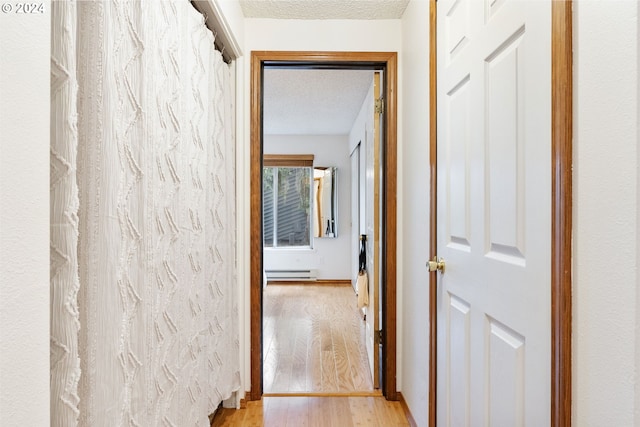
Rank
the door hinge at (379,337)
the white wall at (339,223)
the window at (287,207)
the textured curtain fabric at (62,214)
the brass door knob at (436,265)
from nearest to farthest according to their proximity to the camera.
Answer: the textured curtain fabric at (62,214) < the brass door knob at (436,265) < the door hinge at (379,337) < the white wall at (339,223) < the window at (287,207)

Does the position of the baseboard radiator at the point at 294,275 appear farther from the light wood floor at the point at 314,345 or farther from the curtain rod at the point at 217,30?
the curtain rod at the point at 217,30

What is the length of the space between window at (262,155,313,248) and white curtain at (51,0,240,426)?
197 inches

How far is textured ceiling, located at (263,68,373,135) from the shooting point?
393cm

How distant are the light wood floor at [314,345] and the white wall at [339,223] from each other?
1017 millimetres

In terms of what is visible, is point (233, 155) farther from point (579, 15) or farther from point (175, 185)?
point (579, 15)

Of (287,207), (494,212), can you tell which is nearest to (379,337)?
(494,212)

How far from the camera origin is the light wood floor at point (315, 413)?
2240 millimetres

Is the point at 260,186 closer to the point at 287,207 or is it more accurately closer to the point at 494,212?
the point at 494,212

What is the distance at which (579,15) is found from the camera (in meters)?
0.84

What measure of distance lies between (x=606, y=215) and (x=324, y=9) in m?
2.06
